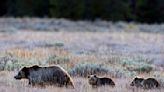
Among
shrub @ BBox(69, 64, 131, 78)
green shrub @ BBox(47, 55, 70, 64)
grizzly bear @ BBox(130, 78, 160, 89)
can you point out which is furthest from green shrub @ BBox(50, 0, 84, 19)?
grizzly bear @ BBox(130, 78, 160, 89)

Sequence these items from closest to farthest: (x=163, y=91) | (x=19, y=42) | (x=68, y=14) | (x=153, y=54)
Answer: (x=163, y=91), (x=153, y=54), (x=19, y=42), (x=68, y=14)

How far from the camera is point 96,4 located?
4862 cm

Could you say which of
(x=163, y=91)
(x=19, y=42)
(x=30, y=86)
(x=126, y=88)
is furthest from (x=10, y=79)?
(x=19, y=42)

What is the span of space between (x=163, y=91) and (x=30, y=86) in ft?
9.18

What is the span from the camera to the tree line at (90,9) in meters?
48.3

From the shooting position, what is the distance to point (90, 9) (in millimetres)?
49500

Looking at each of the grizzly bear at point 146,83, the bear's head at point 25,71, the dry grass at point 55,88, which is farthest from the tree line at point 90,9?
the grizzly bear at point 146,83

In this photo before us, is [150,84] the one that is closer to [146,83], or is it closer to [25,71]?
[146,83]

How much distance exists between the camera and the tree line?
48281 mm

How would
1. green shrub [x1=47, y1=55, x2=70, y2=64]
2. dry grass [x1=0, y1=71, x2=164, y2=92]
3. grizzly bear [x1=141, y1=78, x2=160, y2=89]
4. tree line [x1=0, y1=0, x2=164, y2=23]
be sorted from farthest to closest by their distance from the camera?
tree line [x1=0, y1=0, x2=164, y2=23] → green shrub [x1=47, y1=55, x2=70, y2=64] → grizzly bear [x1=141, y1=78, x2=160, y2=89] → dry grass [x1=0, y1=71, x2=164, y2=92]

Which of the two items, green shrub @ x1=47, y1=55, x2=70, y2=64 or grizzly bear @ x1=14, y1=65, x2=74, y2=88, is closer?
→ grizzly bear @ x1=14, y1=65, x2=74, y2=88

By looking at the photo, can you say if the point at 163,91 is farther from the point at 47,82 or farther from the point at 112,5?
the point at 112,5

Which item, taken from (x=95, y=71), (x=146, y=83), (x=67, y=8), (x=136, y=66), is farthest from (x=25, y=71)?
(x=67, y=8)

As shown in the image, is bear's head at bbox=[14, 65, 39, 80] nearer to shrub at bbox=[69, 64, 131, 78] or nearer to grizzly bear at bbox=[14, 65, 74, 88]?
grizzly bear at bbox=[14, 65, 74, 88]
